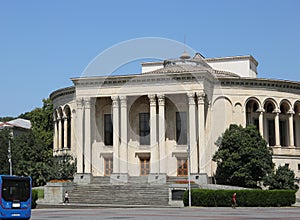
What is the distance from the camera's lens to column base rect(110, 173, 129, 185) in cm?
5028

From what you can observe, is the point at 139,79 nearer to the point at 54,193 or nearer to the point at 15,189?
the point at 54,193

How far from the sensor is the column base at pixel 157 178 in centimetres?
4906

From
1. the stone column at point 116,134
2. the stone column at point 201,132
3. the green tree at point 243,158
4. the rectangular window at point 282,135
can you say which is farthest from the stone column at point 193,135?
the rectangular window at point 282,135

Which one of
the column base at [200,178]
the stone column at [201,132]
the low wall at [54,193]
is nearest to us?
the low wall at [54,193]

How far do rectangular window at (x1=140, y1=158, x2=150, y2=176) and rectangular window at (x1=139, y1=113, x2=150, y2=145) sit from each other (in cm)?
171

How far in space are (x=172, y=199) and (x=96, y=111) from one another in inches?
636

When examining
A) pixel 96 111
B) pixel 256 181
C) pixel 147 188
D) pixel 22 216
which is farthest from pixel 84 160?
pixel 22 216

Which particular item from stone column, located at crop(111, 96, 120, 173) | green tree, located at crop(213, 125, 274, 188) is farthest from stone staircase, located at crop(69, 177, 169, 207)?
green tree, located at crop(213, 125, 274, 188)

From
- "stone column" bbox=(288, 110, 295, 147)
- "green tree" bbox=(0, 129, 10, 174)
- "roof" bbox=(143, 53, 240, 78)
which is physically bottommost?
"green tree" bbox=(0, 129, 10, 174)

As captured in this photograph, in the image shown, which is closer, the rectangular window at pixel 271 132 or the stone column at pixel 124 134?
the stone column at pixel 124 134

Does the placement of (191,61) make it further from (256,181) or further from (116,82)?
(256,181)

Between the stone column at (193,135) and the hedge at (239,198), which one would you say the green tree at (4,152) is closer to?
the stone column at (193,135)

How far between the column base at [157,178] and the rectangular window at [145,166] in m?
3.62

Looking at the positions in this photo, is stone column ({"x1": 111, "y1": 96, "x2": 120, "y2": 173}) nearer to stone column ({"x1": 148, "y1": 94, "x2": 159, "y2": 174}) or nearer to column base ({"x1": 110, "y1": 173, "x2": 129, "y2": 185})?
column base ({"x1": 110, "y1": 173, "x2": 129, "y2": 185})
